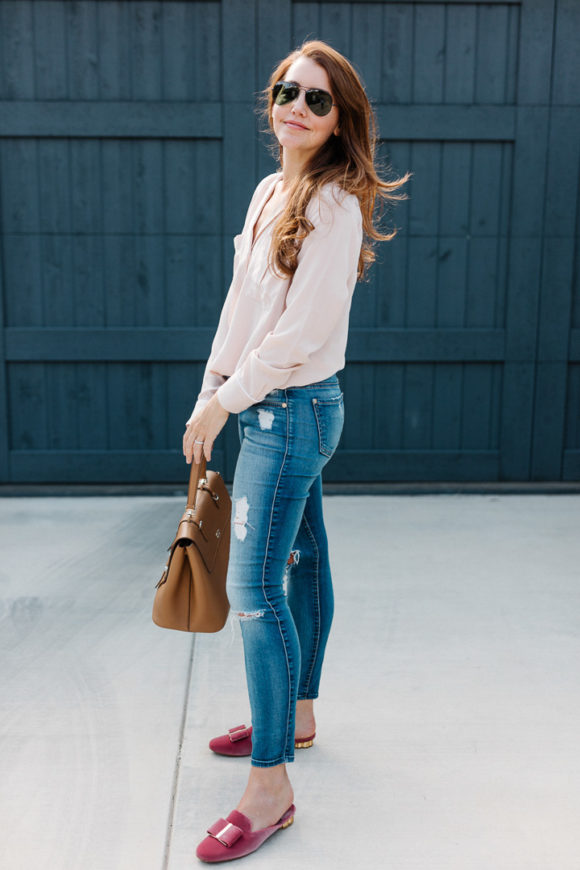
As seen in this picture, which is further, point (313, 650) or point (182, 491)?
point (182, 491)

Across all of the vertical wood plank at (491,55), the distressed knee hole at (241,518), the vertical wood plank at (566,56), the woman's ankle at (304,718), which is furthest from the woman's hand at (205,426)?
the vertical wood plank at (566,56)

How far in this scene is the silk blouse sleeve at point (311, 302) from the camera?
1.49 meters

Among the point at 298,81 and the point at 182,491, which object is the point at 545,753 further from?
the point at 182,491

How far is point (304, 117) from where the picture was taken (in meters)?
1.57

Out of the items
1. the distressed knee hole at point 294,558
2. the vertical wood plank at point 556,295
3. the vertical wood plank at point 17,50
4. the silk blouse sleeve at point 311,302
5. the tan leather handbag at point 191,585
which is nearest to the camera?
the silk blouse sleeve at point 311,302

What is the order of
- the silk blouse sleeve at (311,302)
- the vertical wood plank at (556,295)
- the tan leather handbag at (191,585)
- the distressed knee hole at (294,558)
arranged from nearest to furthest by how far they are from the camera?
the silk blouse sleeve at (311,302)
the tan leather handbag at (191,585)
the distressed knee hole at (294,558)
the vertical wood plank at (556,295)

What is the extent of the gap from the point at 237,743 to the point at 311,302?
1.12m

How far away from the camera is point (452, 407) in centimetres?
438

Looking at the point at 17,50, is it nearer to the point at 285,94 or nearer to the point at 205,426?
the point at 285,94

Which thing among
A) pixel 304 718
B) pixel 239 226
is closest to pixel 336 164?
pixel 304 718

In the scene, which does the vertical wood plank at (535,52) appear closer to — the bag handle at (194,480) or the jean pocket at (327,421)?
the jean pocket at (327,421)

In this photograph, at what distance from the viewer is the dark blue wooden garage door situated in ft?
13.2

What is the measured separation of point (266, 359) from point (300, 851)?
995 mm

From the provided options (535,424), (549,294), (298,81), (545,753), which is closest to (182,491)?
(535,424)
